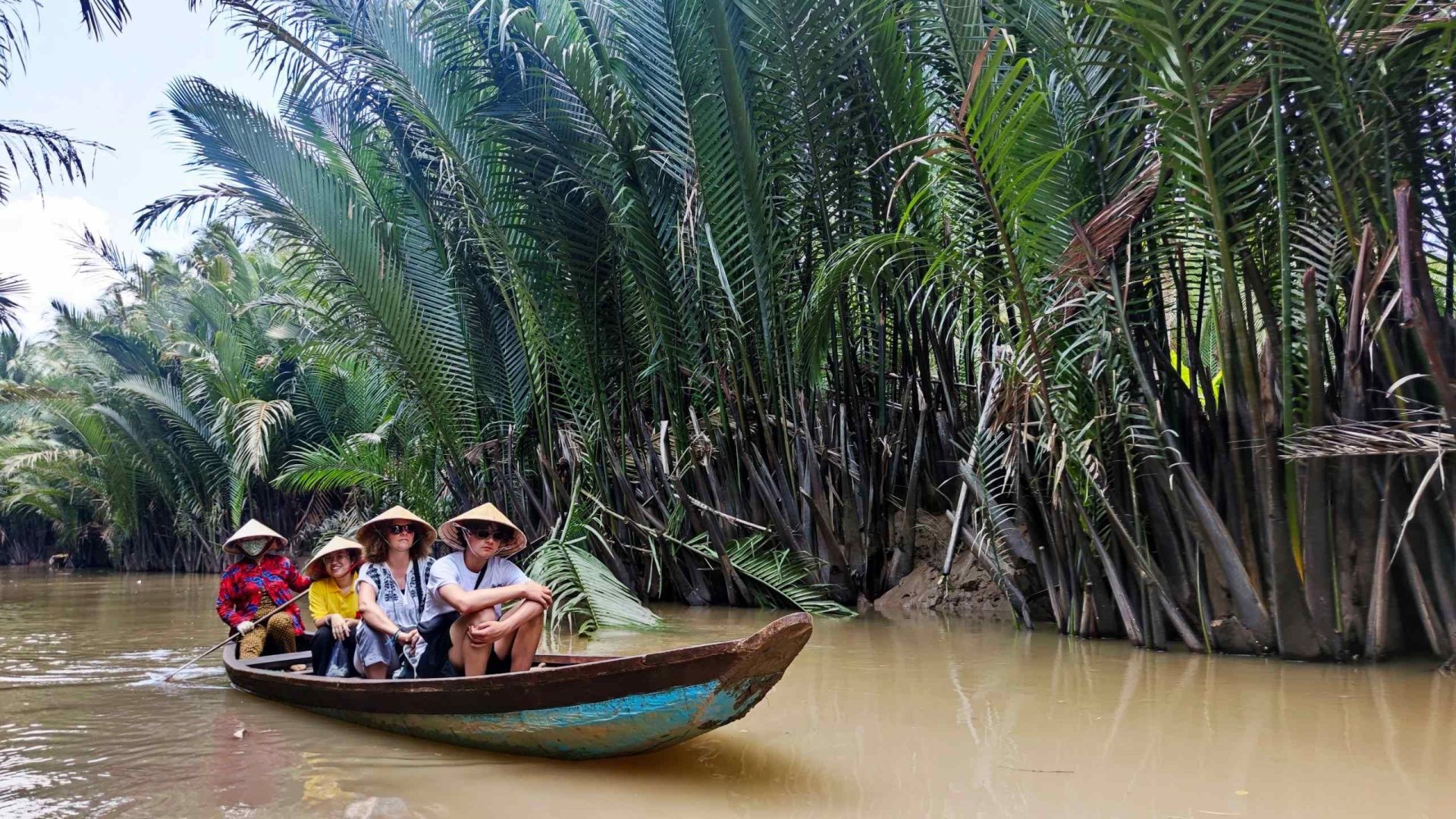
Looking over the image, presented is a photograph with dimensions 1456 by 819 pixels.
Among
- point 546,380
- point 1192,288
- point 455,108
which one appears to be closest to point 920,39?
point 1192,288

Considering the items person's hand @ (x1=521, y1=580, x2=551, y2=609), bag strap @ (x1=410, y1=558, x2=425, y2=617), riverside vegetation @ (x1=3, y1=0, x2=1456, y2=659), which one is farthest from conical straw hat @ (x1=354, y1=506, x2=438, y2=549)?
riverside vegetation @ (x1=3, y1=0, x2=1456, y2=659)

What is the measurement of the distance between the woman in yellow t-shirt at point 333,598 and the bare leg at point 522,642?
1370 mm

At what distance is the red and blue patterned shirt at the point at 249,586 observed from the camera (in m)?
6.22

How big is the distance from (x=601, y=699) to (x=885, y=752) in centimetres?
112

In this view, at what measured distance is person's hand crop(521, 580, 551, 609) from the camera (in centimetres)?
389

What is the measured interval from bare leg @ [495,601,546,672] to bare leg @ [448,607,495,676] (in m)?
0.07

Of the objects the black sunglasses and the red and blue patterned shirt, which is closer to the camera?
the black sunglasses

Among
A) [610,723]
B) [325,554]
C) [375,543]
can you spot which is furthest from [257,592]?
[610,723]

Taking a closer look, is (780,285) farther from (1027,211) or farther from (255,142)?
(255,142)

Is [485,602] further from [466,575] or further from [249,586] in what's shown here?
[249,586]

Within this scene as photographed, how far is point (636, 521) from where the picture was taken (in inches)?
365

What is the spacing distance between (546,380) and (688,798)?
7.10 meters

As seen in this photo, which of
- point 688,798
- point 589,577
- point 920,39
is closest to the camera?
point 688,798

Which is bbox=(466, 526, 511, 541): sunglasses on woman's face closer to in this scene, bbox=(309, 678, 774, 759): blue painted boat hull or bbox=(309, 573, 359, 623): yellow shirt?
bbox=(309, 678, 774, 759): blue painted boat hull
